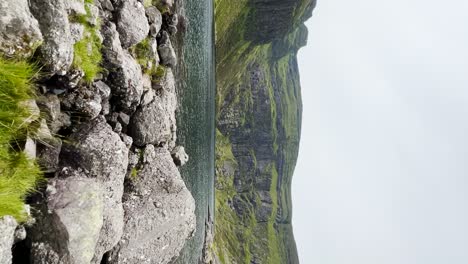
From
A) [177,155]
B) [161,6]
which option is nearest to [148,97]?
[177,155]

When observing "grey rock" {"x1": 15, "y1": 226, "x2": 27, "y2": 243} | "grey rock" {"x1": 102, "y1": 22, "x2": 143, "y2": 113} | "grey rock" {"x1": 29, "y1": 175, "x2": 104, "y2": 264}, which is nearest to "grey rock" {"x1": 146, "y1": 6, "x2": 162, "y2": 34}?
"grey rock" {"x1": 102, "y1": 22, "x2": 143, "y2": 113}

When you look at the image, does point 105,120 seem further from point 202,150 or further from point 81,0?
point 202,150

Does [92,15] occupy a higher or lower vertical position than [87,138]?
higher

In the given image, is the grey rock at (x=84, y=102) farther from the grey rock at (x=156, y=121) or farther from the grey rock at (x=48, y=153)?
the grey rock at (x=156, y=121)

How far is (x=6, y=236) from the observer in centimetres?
756

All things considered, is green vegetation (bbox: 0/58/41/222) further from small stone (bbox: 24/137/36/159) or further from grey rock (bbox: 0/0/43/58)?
grey rock (bbox: 0/0/43/58)

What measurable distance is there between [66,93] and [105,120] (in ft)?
6.77

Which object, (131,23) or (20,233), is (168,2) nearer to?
(131,23)

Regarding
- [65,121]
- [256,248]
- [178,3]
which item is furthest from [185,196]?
[256,248]

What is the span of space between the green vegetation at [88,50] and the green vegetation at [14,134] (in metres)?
2.22

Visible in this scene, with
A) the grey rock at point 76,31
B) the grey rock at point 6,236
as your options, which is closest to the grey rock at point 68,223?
the grey rock at point 6,236

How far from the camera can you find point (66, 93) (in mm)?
10922

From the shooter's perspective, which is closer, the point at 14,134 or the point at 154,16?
the point at 14,134

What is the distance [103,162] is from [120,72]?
3430 millimetres
